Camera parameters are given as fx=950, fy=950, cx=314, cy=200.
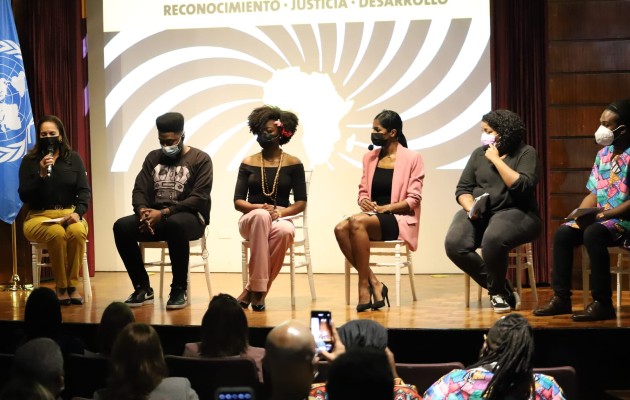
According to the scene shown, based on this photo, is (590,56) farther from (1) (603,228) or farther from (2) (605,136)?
(1) (603,228)

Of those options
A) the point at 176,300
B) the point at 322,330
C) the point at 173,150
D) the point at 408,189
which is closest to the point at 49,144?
the point at 173,150

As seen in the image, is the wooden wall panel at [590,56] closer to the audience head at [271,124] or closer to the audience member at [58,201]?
the audience head at [271,124]

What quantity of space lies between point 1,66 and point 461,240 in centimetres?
377

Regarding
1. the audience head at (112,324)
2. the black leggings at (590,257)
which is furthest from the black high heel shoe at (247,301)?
the audience head at (112,324)

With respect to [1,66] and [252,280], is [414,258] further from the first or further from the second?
[1,66]

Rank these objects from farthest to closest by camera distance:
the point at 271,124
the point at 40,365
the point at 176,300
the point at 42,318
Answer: the point at 271,124
the point at 176,300
the point at 42,318
the point at 40,365

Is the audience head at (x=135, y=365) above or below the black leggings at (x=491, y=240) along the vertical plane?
below

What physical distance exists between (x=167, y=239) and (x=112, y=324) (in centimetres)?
218

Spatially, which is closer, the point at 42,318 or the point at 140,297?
the point at 42,318

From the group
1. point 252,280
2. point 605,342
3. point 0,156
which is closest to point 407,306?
point 252,280

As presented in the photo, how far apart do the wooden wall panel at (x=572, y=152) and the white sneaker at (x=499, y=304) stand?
1.58 meters

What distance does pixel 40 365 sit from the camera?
2.74 metres

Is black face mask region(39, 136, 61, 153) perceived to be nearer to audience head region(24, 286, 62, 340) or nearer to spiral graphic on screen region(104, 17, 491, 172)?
spiral graphic on screen region(104, 17, 491, 172)

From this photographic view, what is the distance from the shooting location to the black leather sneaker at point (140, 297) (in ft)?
19.4
